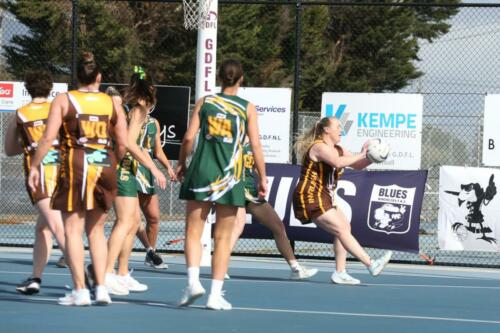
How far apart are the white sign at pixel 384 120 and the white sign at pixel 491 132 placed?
0.80 meters

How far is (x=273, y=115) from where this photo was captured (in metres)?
14.6

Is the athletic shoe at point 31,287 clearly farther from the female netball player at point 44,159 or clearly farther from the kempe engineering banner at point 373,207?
the kempe engineering banner at point 373,207

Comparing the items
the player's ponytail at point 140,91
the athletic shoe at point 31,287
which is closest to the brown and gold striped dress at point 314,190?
the player's ponytail at point 140,91

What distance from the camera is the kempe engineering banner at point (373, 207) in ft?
46.3

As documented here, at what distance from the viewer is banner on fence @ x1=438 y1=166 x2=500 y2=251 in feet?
46.3

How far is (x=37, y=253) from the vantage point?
395 inches

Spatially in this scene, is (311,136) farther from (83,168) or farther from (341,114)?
(83,168)

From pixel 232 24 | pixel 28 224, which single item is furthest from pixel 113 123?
pixel 232 24

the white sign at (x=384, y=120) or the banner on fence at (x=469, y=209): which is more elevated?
the white sign at (x=384, y=120)

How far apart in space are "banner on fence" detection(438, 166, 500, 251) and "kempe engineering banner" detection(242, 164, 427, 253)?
416 millimetres

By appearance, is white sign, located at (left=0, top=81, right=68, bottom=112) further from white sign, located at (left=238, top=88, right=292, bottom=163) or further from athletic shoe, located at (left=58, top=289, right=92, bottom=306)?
athletic shoe, located at (left=58, top=289, right=92, bottom=306)

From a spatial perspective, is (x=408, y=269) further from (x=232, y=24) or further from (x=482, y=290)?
(x=232, y=24)

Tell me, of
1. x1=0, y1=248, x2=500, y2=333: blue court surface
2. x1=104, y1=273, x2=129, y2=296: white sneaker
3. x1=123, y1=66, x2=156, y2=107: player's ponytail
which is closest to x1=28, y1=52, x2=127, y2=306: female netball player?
x1=0, y1=248, x2=500, y2=333: blue court surface

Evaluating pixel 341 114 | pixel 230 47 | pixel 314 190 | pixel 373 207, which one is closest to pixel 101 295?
pixel 314 190
